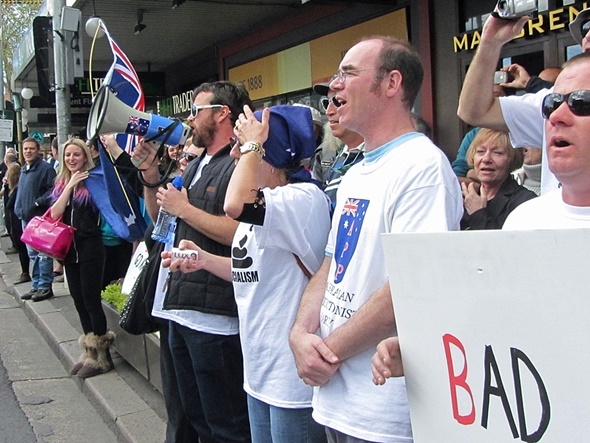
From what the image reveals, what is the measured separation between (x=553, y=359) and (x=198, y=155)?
8.54ft

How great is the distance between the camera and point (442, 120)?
8.05 metres

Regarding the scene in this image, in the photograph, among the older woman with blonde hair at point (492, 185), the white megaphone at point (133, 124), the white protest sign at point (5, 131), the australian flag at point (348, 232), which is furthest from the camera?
the white protest sign at point (5, 131)

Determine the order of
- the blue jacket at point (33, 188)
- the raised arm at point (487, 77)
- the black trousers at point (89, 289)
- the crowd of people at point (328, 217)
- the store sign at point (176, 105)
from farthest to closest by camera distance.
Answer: the store sign at point (176, 105) → the blue jacket at point (33, 188) → the black trousers at point (89, 289) → the raised arm at point (487, 77) → the crowd of people at point (328, 217)

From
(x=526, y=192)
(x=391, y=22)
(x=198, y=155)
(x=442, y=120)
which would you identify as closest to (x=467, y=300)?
(x=526, y=192)

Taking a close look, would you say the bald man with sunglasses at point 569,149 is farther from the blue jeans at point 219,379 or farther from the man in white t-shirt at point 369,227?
the blue jeans at point 219,379

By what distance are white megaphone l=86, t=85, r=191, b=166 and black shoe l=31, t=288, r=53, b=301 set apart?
537 cm

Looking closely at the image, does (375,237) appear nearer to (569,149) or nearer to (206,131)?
(569,149)

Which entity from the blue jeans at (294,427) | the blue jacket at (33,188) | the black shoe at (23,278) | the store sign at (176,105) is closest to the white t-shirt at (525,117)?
the blue jeans at (294,427)

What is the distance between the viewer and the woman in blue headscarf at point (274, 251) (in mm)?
2191

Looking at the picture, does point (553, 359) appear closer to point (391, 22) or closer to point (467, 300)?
point (467, 300)

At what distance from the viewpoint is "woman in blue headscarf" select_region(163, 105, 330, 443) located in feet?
7.19

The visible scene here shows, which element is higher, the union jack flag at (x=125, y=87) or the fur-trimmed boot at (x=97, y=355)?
the union jack flag at (x=125, y=87)

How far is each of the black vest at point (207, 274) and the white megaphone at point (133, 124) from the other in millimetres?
353

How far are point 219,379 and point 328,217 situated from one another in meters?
1.01
